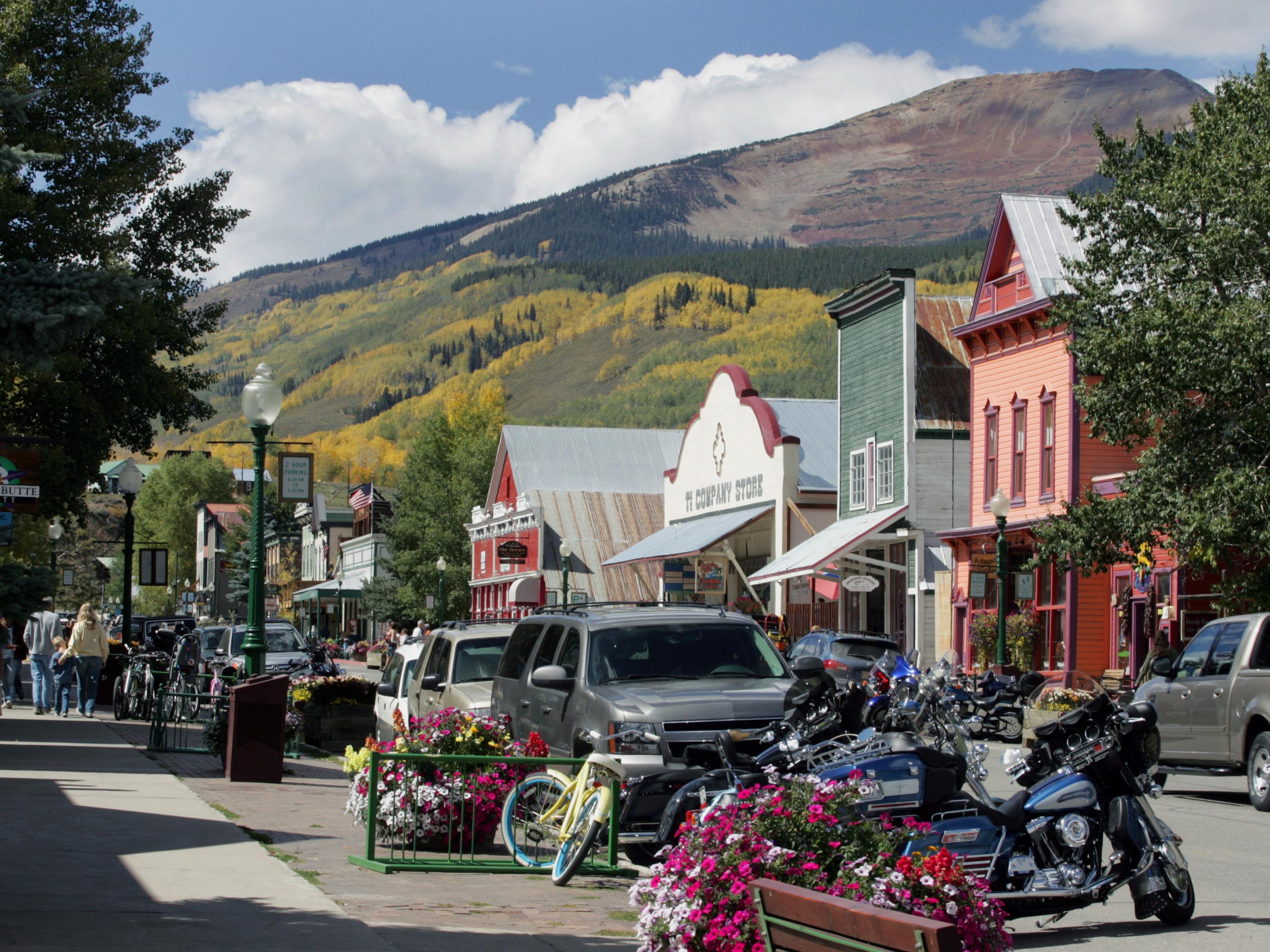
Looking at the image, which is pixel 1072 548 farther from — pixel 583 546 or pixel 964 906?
pixel 583 546

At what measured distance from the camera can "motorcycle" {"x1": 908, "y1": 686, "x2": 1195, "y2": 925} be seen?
857 cm

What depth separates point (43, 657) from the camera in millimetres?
26766

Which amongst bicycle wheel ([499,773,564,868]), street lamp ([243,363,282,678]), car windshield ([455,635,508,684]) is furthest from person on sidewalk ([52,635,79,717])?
bicycle wheel ([499,773,564,868])

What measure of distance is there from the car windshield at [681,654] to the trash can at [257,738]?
16.2ft

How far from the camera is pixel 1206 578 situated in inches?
1163

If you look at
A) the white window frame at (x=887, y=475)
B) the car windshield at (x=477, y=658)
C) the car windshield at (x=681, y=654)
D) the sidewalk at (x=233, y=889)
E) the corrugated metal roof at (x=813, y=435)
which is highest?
the corrugated metal roof at (x=813, y=435)

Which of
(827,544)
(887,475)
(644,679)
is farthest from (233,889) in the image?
(887,475)

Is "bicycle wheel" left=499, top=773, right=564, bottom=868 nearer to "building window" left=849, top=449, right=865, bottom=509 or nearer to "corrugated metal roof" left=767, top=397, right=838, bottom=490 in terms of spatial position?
"building window" left=849, top=449, right=865, bottom=509

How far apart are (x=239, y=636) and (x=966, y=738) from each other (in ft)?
81.7

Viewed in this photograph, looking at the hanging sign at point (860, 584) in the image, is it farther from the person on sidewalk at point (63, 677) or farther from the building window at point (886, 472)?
the person on sidewalk at point (63, 677)

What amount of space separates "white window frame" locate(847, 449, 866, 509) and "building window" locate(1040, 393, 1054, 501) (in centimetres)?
835

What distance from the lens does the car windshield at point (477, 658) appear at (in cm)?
1700

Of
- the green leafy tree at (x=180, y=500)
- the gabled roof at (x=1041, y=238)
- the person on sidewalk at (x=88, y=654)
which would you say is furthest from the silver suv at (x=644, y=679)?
the green leafy tree at (x=180, y=500)


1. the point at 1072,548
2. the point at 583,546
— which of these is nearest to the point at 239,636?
the point at 1072,548
